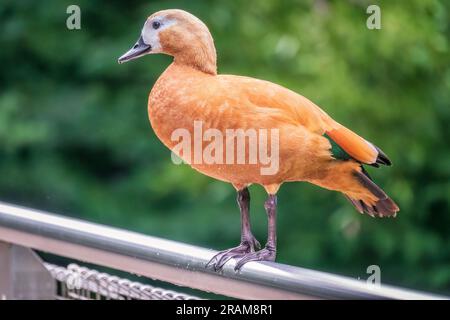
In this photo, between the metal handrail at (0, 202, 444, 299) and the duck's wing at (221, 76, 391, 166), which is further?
the duck's wing at (221, 76, 391, 166)

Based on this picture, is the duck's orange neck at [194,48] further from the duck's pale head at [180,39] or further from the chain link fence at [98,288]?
the chain link fence at [98,288]

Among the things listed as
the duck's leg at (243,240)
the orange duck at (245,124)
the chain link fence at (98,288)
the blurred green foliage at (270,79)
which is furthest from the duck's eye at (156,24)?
the blurred green foliage at (270,79)

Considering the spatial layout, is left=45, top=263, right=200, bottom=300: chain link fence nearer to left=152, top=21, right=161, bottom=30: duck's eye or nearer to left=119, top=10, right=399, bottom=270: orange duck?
left=119, top=10, right=399, bottom=270: orange duck

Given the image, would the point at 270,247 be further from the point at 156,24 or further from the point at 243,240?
the point at 156,24

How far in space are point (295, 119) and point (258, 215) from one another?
177 cm

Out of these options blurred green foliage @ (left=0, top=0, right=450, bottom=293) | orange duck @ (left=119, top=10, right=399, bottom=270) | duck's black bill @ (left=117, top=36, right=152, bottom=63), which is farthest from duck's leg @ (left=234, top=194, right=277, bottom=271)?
blurred green foliage @ (left=0, top=0, right=450, bottom=293)

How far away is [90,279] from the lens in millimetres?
1202

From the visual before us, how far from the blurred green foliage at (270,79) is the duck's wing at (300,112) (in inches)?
54.3

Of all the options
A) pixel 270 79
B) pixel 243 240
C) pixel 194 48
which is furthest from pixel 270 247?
pixel 270 79

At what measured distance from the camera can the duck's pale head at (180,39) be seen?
1.05m

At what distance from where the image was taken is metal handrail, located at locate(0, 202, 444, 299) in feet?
2.88
